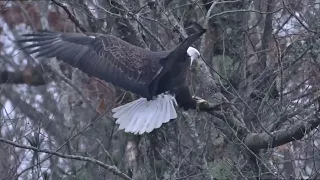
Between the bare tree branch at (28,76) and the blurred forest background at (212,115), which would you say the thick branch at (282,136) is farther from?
the bare tree branch at (28,76)

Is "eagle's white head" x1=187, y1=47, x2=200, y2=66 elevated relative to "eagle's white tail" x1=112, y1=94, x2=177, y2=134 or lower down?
elevated

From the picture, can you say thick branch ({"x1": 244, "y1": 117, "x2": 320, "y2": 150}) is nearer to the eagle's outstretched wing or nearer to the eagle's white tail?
the eagle's white tail

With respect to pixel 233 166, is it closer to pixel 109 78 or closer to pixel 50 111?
pixel 109 78

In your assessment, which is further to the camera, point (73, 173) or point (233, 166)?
point (73, 173)

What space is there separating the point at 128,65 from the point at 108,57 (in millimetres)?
171

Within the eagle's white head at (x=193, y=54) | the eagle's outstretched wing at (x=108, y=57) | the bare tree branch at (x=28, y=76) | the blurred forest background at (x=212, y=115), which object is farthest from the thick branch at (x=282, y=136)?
the bare tree branch at (x=28, y=76)

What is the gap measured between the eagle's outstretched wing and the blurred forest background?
7.6 inches

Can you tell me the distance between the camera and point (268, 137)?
7.47 metres

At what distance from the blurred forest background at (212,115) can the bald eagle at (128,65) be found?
0.55 ft

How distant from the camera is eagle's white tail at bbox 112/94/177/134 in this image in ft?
27.3

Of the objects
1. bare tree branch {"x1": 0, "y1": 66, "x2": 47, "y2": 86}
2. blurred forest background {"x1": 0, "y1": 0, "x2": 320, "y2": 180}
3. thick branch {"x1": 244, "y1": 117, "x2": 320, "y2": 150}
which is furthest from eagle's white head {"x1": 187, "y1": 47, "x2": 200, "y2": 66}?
bare tree branch {"x1": 0, "y1": 66, "x2": 47, "y2": 86}

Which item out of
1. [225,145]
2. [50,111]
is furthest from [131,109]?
[50,111]

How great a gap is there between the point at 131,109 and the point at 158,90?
28 cm

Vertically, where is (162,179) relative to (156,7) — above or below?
below
